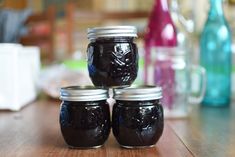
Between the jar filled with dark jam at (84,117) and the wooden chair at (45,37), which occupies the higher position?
the wooden chair at (45,37)

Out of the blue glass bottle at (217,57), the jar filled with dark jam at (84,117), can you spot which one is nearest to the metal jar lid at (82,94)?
the jar filled with dark jam at (84,117)

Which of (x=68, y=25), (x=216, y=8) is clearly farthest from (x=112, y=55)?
(x=68, y=25)

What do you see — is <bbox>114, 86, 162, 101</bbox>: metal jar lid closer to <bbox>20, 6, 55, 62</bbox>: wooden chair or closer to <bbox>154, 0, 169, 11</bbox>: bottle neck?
<bbox>154, 0, 169, 11</bbox>: bottle neck

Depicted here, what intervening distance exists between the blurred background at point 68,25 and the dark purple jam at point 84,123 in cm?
23

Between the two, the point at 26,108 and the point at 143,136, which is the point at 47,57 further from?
the point at 143,136

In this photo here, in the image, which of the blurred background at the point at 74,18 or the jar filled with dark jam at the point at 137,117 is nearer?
the jar filled with dark jam at the point at 137,117

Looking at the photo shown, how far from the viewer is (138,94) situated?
19.3 inches

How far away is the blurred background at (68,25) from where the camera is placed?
3.55 feet

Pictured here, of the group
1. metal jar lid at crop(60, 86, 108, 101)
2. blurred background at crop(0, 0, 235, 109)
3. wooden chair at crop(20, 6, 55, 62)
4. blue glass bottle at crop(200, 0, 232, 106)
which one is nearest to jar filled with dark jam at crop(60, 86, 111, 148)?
metal jar lid at crop(60, 86, 108, 101)

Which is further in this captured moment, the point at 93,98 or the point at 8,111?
the point at 8,111

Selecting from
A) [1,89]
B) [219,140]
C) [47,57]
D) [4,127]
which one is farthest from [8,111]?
[47,57]

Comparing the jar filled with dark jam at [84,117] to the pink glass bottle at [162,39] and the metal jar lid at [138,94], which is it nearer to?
the metal jar lid at [138,94]

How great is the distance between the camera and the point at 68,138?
502 millimetres

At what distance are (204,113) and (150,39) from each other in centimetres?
21
